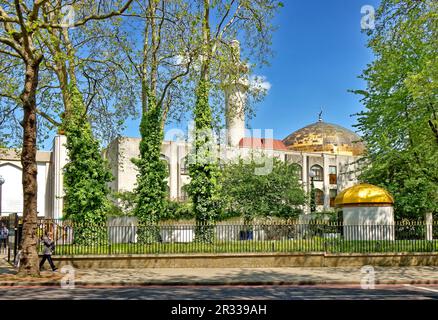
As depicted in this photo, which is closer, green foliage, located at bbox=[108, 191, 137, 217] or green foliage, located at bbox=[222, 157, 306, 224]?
green foliage, located at bbox=[108, 191, 137, 217]

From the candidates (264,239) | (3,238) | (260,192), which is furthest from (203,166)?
(260,192)

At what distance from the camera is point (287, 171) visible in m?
49.8

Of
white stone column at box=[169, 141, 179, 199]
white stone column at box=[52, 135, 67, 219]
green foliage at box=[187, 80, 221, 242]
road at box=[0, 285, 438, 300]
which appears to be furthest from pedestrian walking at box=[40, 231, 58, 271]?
white stone column at box=[169, 141, 179, 199]

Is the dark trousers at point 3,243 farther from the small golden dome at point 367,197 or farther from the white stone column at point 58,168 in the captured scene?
the small golden dome at point 367,197

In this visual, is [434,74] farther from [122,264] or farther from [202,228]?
[122,264]

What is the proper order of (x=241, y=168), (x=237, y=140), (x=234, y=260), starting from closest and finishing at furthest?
(x=234, y=260)
(x=241, y=168)
(x=237, y=140)

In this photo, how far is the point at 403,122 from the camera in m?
29.1

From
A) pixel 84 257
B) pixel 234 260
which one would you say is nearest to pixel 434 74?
pixel 234 260

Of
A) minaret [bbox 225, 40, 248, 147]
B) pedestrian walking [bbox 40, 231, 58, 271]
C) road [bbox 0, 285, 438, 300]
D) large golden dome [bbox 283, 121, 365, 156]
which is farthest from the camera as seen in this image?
large golden dome [bbox 283, 121, 365, 156]

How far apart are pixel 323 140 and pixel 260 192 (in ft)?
119

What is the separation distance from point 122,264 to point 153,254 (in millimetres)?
1392

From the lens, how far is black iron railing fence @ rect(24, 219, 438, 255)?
→ 22.7m

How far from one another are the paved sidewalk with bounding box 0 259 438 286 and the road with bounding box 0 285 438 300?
35.2 inches

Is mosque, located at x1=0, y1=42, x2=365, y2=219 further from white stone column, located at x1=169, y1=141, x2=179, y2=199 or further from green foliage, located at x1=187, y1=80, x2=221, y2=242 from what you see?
green foliage, located at x1=187, y1=80, x2=221, y2=242
